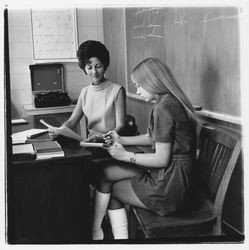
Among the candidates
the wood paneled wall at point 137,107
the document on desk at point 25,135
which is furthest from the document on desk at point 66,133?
the wood paneled wall at point 137,107

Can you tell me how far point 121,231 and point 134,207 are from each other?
0.13 meters

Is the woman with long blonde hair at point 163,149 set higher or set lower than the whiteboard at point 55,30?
lower

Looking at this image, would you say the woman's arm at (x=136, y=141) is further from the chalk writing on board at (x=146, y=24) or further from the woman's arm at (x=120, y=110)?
the chalk writing on board at (x=146, y=24)

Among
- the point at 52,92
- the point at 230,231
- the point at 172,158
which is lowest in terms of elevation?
the point at 230,231

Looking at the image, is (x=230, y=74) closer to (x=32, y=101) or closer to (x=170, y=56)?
(x=170, y=56)

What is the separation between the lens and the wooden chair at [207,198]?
1206 millimetres

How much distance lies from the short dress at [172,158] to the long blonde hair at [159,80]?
2 centimetres

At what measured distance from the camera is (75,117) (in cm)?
183

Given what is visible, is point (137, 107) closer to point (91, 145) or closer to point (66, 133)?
point (66, 133)

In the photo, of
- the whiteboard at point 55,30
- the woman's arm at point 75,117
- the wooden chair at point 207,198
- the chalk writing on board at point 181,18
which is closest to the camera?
the wooden chair at point 207,198

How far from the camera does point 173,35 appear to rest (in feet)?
6.03

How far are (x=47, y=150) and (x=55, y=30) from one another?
0.77m

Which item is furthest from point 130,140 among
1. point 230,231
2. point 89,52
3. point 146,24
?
point 146,24
